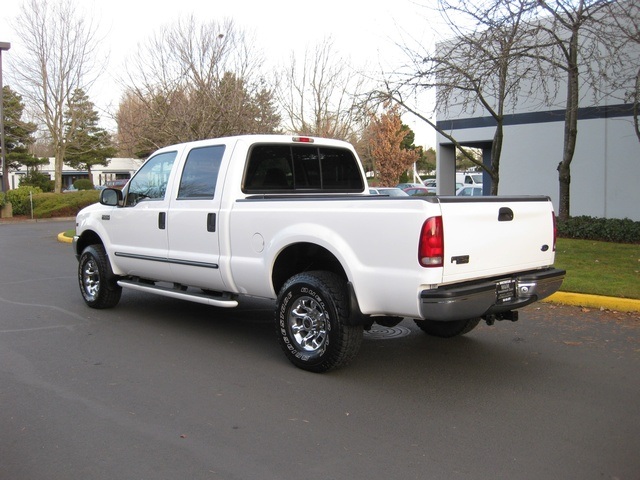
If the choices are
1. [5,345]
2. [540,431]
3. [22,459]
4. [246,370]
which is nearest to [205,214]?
[246,370]

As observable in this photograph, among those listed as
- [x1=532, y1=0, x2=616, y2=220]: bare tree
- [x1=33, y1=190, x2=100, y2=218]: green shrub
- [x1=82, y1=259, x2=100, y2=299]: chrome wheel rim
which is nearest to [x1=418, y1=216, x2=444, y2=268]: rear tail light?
[x1=82, y1=259, x2=100, y2=299]: chrome wheel rim

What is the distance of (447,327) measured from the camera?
635 cm

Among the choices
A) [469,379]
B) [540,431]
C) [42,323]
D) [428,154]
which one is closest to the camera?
[540,431]

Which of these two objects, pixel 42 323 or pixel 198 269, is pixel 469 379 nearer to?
pixel 198 269

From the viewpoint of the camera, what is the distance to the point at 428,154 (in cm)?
7931

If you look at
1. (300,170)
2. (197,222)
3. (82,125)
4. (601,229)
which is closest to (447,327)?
(300,170)

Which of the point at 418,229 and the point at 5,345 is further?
the point at 5,345

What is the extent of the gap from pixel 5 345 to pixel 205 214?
253 cm

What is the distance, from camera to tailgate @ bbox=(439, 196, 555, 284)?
15.0 ft

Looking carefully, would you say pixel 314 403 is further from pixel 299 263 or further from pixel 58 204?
pixel 58 204

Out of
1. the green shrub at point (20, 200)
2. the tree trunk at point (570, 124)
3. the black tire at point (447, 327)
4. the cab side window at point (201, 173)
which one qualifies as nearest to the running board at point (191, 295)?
the cab side window at point (201, 173)

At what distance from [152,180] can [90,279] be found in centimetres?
185

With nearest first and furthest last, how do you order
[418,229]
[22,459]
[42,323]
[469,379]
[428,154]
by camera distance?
[22,459], [418,229], [469,379], [42,323], [428,154]

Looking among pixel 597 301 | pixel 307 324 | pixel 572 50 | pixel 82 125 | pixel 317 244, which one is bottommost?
pixel 597 301
